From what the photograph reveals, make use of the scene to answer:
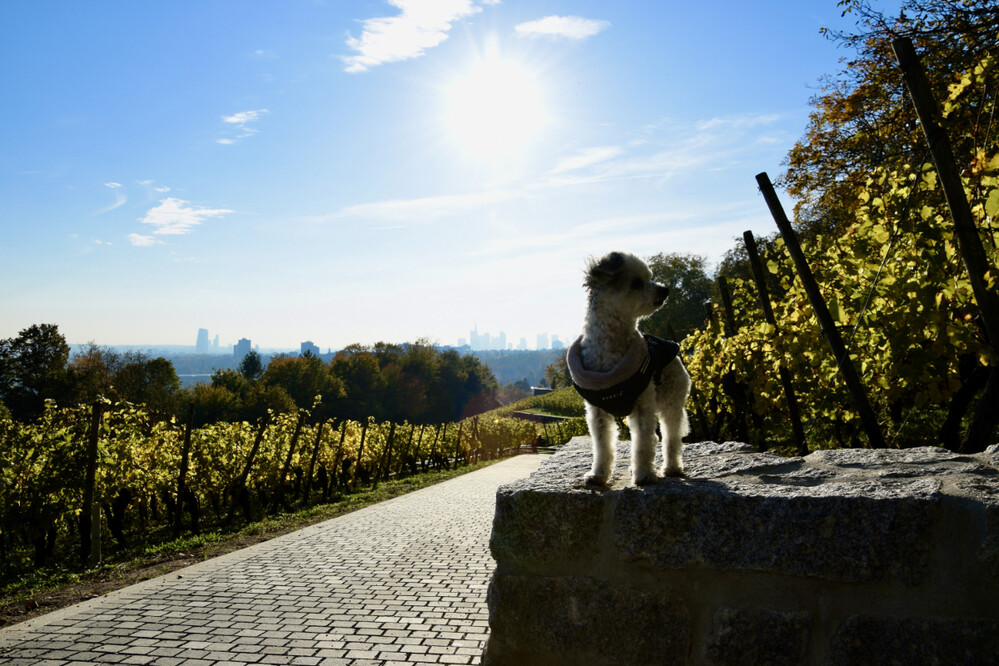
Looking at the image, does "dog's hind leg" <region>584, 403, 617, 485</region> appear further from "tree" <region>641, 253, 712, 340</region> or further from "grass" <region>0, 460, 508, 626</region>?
"tree" <region>641, 253, 712, 340</region>

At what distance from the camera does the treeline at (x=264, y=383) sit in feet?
164

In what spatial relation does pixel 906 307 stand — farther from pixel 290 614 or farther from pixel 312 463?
pixel 312 463

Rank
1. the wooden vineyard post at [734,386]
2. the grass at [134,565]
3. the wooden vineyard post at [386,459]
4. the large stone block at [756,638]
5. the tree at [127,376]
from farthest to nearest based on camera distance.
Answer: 1. the tree at [127,376]
2. the wooden vineyard post at [386,459]
3. the wooden vineyard post at [734,386]
4. the grass at [134,565]
5. the large stone block at [756,638]

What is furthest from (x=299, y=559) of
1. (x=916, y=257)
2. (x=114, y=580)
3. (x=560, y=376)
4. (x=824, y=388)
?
(x=560, y=376)

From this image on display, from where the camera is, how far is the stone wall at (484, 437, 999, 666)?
2316 mm

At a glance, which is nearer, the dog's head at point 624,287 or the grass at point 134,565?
the dog's head at point 624,287

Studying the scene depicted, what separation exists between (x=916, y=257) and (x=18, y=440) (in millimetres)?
11848

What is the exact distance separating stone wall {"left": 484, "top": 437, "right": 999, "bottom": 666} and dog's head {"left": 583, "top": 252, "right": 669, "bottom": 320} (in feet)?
3.06

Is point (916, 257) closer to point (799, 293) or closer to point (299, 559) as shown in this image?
point (799, 293)

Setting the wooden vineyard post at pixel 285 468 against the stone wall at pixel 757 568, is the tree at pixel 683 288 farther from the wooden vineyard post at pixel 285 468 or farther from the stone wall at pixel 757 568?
the stone wall at pixel 757 568

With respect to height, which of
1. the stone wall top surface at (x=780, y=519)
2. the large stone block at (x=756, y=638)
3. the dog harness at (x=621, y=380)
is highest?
the dog harness at (x=621, y=380)

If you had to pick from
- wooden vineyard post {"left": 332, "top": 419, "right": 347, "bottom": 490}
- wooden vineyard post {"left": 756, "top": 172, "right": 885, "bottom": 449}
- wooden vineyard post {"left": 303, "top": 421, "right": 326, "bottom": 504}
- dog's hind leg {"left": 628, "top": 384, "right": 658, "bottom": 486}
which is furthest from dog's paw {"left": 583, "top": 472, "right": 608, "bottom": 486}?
wooden vineyard post {"left": 332, "top": 419, "right": 347, "bottom": 490}

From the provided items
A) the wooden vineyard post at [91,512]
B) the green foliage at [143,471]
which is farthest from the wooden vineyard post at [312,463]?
the wooden vineyard post at [91,512]

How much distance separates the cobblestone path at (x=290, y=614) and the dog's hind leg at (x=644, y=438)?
2.04 metres
